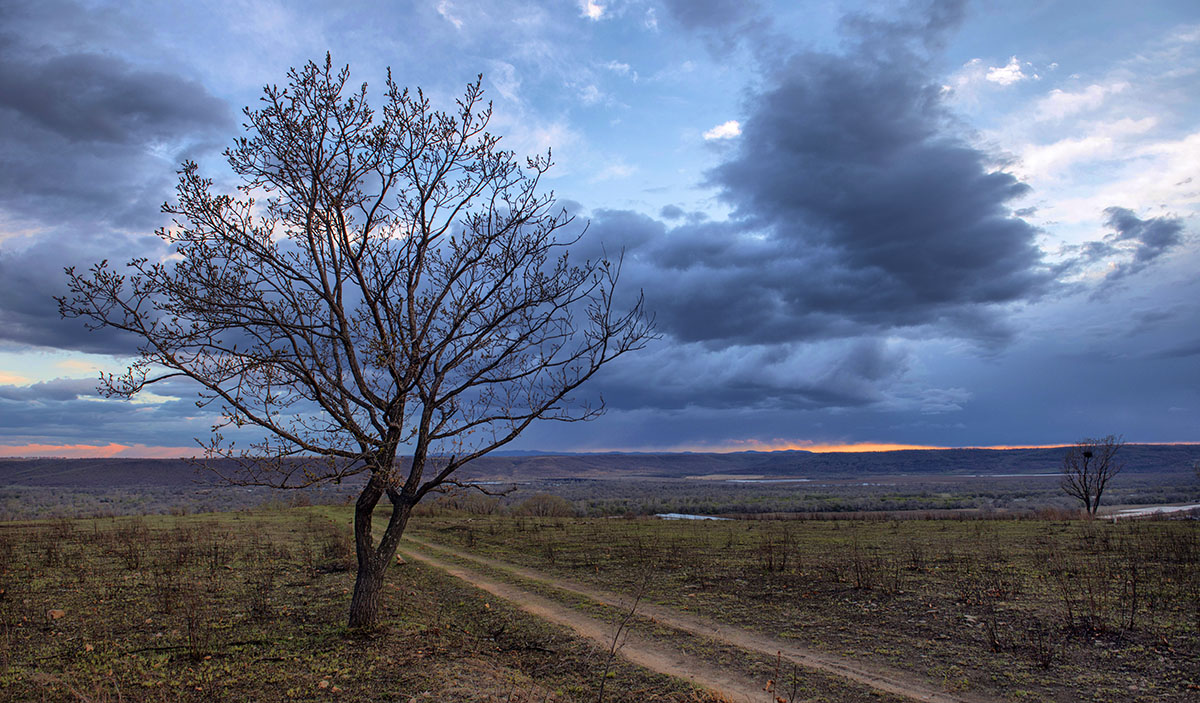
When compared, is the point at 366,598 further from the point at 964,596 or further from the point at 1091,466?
the point at 1091,466

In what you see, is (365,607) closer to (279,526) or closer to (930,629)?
(930,629)

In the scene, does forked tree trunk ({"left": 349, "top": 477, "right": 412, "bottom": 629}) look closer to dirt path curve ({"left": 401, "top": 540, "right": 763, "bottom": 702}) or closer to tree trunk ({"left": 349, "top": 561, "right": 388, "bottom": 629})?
tree trunk ({"left": 349, "top": 561, "right": 388, "bottom": 629})

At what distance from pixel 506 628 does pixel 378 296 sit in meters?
5.54

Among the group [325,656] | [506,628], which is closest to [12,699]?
[325,656]

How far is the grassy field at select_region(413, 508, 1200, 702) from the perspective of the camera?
7.78 metres

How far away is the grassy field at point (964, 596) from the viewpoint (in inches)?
306

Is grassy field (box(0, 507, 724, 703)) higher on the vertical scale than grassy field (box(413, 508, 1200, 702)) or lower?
higher

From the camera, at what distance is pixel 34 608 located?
33.6 ft

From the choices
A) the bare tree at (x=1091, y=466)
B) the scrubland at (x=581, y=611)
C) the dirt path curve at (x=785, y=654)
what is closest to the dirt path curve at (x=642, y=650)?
the dirt path curve at (x=785, y=654)

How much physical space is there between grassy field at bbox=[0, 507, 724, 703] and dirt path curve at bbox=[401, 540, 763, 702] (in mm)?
312

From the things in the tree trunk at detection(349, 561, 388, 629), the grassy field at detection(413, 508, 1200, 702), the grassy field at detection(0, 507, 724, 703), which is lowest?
the grassy field at detection(413, 508, 1200, 702)

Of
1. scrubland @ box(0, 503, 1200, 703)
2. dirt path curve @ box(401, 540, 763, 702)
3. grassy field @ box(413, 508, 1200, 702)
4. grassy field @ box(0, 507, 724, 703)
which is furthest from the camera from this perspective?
grassy field @ box(413, 508, 1200, 702)

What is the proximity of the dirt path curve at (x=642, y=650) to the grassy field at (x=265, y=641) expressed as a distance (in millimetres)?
312

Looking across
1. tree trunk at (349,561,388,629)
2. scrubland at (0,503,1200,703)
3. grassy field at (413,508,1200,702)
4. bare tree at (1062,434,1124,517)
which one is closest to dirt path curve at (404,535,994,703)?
scrubland at (0,503,1200,703)
